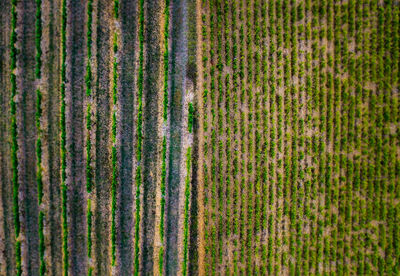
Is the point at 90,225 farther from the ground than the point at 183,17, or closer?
closer

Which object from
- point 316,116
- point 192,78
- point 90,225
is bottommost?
point 90,225

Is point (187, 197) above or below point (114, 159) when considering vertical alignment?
below

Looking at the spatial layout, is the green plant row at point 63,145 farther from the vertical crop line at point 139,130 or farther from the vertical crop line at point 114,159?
the vertical crop line at point 139,130

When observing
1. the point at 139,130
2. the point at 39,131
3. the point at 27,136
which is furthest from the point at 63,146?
the point at 139,130

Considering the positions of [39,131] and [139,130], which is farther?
[139,130]

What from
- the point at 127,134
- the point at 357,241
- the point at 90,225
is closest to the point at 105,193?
the point at 90,225

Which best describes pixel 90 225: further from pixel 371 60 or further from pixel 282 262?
pixel 371 60

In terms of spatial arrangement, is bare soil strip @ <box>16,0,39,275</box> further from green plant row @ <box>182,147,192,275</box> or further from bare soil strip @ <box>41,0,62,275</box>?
green plant row @ <box>182,147,192,275</box>

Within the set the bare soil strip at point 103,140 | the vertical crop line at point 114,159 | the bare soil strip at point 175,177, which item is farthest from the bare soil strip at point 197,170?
the bare soil strip at point 103,140

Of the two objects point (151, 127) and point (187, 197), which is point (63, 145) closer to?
point (151, 127)
